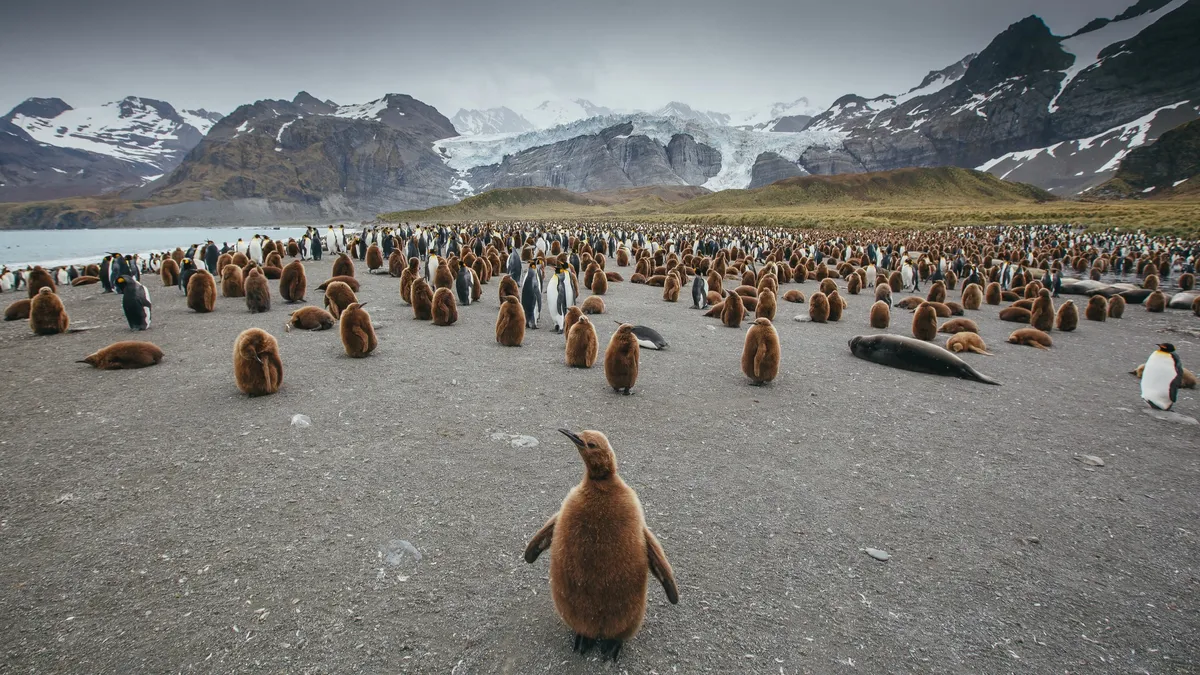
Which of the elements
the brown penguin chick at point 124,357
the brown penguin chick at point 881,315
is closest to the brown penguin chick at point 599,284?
the brown penguin chick at point 881,315

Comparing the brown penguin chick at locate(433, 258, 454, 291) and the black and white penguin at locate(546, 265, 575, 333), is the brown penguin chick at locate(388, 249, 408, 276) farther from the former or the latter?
the black and white penguin at locate(546, 265, 575, 333)

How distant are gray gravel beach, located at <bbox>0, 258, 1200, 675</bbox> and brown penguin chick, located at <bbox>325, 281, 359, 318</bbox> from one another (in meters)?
2.74

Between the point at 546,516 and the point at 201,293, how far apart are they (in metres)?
10.2

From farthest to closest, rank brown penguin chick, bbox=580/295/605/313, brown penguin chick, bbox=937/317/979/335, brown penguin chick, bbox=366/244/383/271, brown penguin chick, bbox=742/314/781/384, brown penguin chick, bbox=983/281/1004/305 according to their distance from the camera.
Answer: brown penguin chick, bbox=366/244/383/271
brown penguin chick, bbox=983/281/1004/305
brown penguin chick, bbox=580/295/605/313
brown penguin chick, bbox=937/317/979/335
brown penguin chick, bbox=742/314/781/384

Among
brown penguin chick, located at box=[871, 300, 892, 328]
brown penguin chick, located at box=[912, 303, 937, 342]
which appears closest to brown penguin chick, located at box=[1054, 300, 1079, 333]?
brown penguin chick, located at box=[871, 300, 892, 328]

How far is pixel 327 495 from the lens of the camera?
379 centimetres

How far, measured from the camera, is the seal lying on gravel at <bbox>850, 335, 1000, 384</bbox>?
24.7 feet

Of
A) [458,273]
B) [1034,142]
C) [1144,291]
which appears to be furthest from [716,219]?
[1034,142]

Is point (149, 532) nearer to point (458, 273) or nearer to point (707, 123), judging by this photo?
point (458, 273)

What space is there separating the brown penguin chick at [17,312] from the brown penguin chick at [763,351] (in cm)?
1287

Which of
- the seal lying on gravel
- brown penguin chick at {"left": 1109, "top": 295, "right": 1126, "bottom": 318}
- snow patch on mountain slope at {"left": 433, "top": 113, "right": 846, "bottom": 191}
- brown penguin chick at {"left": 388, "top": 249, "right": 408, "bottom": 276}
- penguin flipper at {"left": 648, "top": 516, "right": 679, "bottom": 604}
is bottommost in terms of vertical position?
the seal lying on gravel

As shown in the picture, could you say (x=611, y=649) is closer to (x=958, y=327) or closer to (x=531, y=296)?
(x=531, y=296)

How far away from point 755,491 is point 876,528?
0.85 meters

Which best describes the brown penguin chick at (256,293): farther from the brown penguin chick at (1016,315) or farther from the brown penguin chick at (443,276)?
the brown penguin chick at (1016,315)
